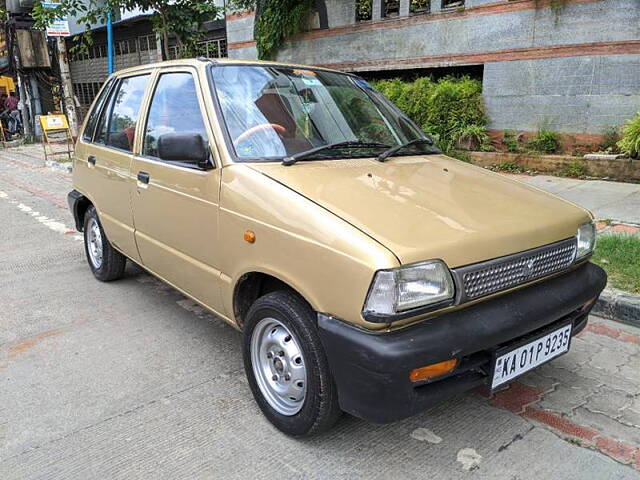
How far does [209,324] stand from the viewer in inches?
157

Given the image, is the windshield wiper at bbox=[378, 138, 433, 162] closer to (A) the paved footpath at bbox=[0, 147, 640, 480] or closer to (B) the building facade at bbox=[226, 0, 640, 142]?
(A) the paved footpath at bbox=[0, 147, 640, 480]

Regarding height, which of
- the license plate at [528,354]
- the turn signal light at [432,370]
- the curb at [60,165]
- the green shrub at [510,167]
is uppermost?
the turn signal light at [432,370]

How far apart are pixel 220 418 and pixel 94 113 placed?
327 centimetres

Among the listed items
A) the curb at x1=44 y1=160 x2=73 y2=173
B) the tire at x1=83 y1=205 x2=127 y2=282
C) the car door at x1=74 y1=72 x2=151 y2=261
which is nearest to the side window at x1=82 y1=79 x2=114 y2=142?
the car door at x1=74 y1=72 x2=151 y2=261

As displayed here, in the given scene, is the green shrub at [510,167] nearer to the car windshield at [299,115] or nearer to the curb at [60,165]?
the car windshield at [299,115]

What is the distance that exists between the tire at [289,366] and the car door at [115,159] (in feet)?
5.61

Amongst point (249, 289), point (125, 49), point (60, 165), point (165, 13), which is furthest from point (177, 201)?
point (125, 49)

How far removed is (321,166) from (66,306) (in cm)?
281

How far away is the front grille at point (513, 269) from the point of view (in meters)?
2.25

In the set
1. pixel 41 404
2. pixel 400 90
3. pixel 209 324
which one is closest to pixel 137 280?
pixel 209 324

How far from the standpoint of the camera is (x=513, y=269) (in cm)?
241

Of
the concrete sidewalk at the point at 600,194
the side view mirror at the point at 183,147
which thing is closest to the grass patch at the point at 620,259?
the concrete sidewalk at the point at 600,194

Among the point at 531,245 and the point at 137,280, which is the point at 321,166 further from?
the point at 137,280

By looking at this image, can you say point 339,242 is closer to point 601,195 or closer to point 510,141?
point 601,195
